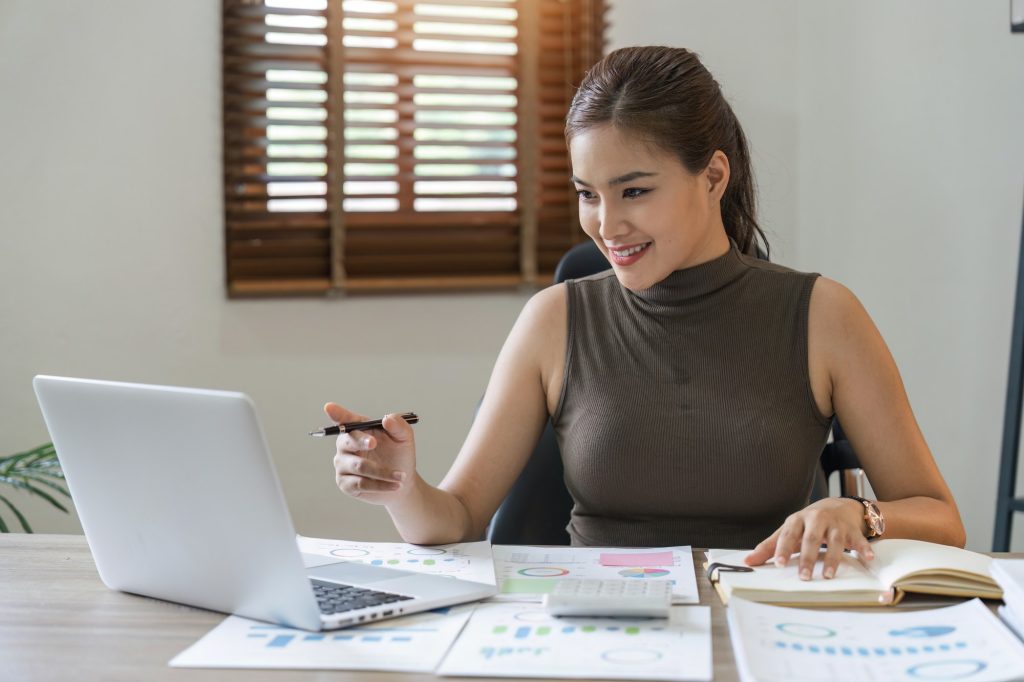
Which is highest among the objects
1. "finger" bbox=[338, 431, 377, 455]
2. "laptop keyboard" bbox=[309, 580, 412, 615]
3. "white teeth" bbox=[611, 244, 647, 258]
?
"white teeth" bbox=[611, 244, 647, 258]

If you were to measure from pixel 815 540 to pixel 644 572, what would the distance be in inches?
7.2

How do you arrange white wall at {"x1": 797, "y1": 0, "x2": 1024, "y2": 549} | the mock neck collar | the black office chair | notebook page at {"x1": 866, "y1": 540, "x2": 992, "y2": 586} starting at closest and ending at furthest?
1. notebook page at {"x1": 866, "y1": 540, "x2": 992, "y2": 586}
2. the mock neck collar
3. the black office chair
4. white wall at {"x1": 797, "y1": 0, "x2": 1024, "y2": 549}

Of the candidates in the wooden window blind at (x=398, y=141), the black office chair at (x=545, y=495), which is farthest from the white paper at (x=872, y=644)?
the wooden window blind at (x=398, y=141)

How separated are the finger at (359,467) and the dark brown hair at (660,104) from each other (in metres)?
0.57

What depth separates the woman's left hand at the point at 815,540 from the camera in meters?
1.09

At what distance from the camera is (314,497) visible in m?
2.85

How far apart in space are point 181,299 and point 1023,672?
230 cm

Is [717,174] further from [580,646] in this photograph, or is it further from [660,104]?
[580,646]

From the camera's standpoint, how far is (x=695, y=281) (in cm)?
157

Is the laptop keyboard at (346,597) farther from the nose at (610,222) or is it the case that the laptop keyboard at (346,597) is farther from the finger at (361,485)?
the nose at (610,222)

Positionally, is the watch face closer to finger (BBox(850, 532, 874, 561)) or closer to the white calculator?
finger (BBox(850, 532, 874, 561))

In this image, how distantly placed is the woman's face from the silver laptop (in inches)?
23.0

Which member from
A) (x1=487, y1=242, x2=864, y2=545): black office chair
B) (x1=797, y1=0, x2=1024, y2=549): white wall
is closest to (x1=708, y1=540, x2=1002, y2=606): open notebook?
(x1=487, y1=242, x2=864, y2=545): black office chair

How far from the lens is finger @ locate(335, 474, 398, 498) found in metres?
1.21
